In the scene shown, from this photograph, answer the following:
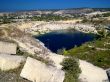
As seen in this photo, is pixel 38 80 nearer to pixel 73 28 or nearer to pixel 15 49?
pixel 15 49

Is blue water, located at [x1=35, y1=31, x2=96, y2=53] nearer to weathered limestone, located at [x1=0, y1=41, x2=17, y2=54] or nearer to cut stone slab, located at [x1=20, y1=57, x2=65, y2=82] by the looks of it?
weathered limestone, located at [x1=0, y1=41, x2=17, y2=54]

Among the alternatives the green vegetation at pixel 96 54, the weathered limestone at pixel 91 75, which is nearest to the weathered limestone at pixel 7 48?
the weathered limestone at pixel 91 75

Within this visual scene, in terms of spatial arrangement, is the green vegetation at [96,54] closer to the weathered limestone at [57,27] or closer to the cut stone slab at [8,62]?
the cut stone slab at [8,62]

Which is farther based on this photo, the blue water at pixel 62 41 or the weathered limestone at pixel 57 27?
the weathered limestone at pixel 57 27

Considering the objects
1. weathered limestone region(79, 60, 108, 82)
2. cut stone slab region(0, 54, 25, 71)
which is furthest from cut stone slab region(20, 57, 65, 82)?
weathered limestone region(79, 60, 108, 82)

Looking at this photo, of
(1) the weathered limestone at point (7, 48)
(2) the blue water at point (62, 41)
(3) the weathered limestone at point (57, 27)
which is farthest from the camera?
(3) the weathered limestone at point (57, 27)

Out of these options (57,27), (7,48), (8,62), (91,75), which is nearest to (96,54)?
(91,75)

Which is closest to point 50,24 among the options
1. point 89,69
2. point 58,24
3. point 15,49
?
point 58,24

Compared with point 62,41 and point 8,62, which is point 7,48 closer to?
point 8,62
